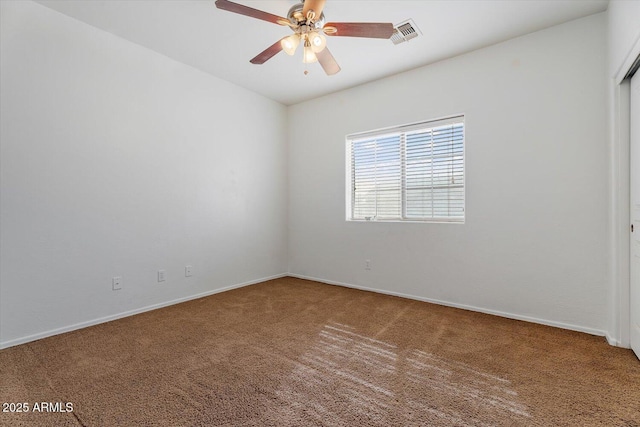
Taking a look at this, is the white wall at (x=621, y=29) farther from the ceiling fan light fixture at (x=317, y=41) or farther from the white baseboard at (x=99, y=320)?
the white baseboard at (x=99, y=320)

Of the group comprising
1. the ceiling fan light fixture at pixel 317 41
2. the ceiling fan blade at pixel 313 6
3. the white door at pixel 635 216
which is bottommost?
the white door at pixel 635 216

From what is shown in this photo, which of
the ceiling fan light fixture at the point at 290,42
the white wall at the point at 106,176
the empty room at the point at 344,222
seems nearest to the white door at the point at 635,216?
the empty room at the point at 344,222

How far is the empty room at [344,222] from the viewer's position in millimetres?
1751

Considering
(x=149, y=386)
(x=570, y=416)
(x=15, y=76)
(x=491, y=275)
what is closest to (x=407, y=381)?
(x=570, y=416)

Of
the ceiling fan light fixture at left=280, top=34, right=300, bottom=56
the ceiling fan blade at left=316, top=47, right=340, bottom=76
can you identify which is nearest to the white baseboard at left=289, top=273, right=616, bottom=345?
the ceiling fan blade at left=316, top=47, right=340, bottom=76

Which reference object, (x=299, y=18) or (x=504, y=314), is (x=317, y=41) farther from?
(x=504, y=314)

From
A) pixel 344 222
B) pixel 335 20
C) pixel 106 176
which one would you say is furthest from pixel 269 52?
pixel 344 222

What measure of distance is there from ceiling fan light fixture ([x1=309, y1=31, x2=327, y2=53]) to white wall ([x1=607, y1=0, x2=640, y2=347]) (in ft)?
6.95

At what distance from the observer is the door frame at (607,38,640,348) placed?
2.19 m

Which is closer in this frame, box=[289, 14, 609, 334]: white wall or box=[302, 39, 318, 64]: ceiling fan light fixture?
box=[302, 39, 318, 64]: ceiling fan light fixture

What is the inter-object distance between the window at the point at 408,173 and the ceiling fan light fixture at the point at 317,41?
1800 millimetres

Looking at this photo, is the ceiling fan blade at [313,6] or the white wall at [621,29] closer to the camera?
the white wall at [621,29]

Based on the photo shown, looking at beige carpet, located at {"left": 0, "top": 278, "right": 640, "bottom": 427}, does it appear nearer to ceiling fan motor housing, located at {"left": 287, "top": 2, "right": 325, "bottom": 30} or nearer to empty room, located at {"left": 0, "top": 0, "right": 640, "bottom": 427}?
empty room, located at {"left": 0, "top": 0, "right": 640, "bottom": 427}

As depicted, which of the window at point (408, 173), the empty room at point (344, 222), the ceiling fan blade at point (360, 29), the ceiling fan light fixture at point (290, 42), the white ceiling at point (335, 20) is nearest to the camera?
the empty room at point (344, 222)
